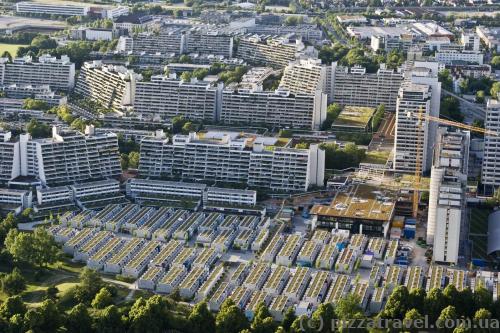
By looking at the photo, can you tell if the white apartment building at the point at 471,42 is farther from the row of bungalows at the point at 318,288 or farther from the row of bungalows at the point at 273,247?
the row of bungalows at the point at 318,288

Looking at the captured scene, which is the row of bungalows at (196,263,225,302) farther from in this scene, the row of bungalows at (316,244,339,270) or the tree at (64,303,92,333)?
the tree at (64,303,92,333)

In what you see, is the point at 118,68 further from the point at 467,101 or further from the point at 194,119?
the point at 467,101

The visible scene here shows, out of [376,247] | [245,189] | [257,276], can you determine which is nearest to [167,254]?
[257,276]

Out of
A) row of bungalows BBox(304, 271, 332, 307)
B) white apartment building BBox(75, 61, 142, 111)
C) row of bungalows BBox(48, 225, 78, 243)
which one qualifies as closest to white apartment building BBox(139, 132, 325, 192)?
row of bungalows BBox(48, 225, 78, 243)

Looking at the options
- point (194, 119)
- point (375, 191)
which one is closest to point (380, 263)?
point (375, 191)

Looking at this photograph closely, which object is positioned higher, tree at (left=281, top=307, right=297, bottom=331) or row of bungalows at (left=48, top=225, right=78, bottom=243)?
row of bungalows at (left=48, top=225, right=78, bottom=243)

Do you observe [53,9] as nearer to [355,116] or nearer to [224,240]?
[355,116]
